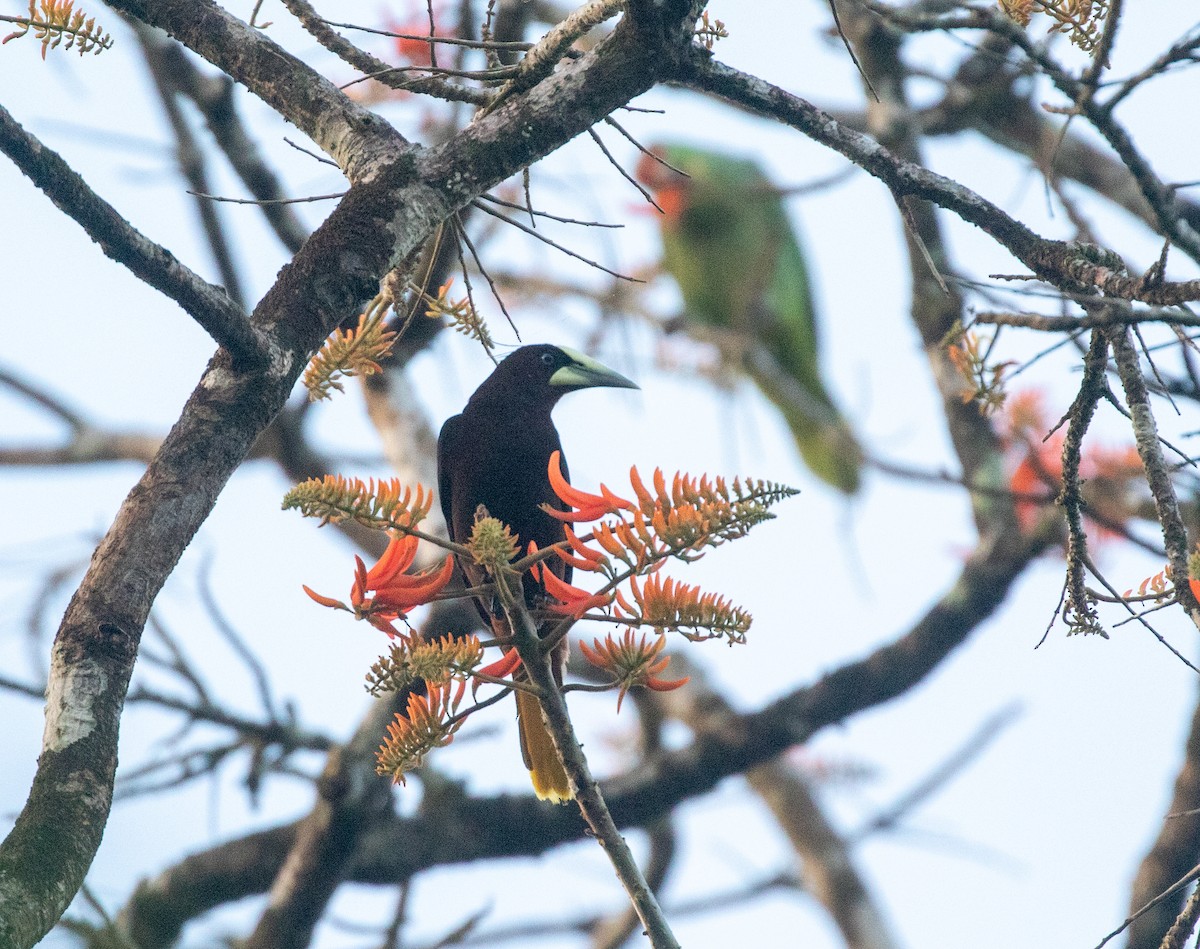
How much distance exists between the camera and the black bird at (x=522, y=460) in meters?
3.33

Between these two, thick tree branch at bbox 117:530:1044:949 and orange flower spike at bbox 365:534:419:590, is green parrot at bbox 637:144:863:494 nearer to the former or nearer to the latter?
thick tree branch at bbox 117:530:1044:949

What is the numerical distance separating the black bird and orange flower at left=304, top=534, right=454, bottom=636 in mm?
Result: 962

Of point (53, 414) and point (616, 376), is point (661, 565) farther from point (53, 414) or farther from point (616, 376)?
point (53, 414)

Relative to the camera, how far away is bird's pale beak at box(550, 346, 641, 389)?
4273 mm

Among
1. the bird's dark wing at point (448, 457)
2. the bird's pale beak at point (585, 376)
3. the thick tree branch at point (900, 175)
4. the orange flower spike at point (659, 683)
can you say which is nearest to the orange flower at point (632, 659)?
the orange flower spike at point (659, 683)

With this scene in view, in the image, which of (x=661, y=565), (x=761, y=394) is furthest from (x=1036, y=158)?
(x=661, y=565)

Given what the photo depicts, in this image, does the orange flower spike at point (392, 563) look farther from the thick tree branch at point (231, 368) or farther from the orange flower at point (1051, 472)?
the orange flower at point (1051, 472)

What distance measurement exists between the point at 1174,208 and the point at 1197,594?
0.65 m

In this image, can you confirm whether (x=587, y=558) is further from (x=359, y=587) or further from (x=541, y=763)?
(x=541, y=763)

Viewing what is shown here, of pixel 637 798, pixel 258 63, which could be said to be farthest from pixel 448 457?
pixel 637 798

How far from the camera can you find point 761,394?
5805mm

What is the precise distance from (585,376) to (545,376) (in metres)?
0.14

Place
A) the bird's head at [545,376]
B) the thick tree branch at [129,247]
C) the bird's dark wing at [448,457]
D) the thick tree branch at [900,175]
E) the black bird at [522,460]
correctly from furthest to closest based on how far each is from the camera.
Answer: the bird's head at [545,376]
the bird's dark wing at [448,457]
the black bird at [522,460]
the thick tree branch at [900,175]
the thick tree branch at [129,247]

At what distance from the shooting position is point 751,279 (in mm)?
5590
